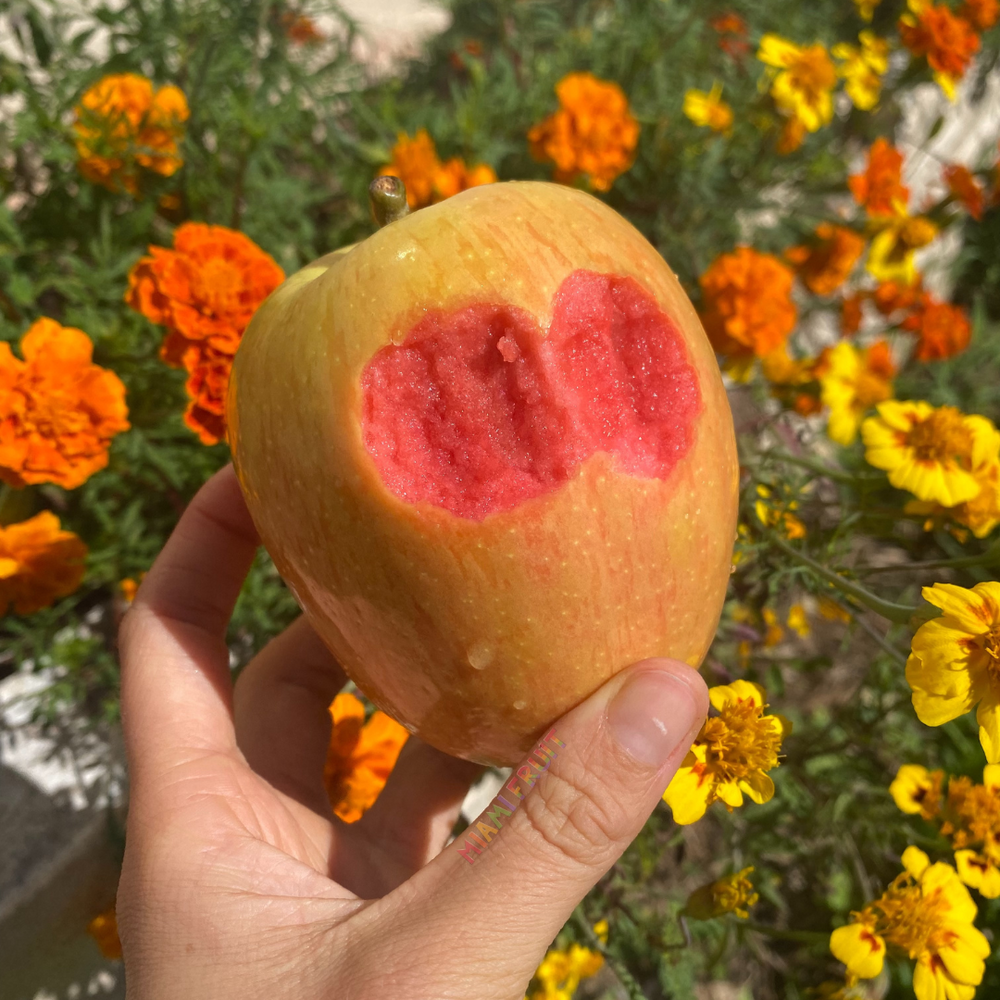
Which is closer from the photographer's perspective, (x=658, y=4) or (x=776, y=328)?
(x=776, y=328)

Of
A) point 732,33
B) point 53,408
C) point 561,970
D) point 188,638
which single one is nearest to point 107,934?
point 188,638

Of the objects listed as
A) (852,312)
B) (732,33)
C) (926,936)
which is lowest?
(926,936)

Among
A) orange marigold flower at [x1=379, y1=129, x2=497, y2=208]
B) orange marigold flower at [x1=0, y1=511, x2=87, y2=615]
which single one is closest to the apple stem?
orange marigold flower at [x1=379, y1=129, x2=497, y2=208]

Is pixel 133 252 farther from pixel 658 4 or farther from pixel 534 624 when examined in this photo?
pixel 658 4

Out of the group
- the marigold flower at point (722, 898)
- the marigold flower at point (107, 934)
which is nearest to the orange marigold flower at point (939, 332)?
the marigold flower at point (722, 898)

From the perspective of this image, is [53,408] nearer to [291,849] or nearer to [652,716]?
[291,849]

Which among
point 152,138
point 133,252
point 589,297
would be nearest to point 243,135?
point 152,138
